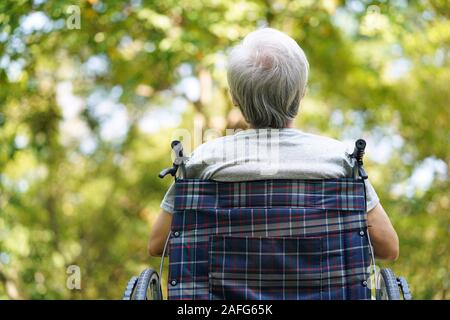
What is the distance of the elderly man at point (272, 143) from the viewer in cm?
176

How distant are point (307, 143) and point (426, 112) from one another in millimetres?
4591

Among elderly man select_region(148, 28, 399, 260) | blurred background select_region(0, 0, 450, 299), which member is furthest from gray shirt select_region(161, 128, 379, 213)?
blurred background select_region(0, 0, 450, 299)

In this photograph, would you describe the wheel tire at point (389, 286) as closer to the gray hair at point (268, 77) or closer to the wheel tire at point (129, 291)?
the gray hair at point (268, 77)

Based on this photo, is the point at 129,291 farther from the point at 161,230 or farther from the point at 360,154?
the point at 360,154

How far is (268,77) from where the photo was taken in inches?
70.2

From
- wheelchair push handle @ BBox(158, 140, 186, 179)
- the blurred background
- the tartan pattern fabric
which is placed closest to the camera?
the tartan pattern fabric

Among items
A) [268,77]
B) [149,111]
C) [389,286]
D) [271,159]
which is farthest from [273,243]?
[149,111]

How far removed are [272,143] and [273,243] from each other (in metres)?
0.27

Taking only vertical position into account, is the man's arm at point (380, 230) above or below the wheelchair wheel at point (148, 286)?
above

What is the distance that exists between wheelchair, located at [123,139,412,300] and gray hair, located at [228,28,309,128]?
0.20 metres

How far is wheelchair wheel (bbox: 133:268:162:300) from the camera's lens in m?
1.74

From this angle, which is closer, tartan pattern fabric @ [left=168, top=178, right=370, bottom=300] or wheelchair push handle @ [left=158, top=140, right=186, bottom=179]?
tartan pattern fabric @ [left=168, top=178, right=370, bottom=300]

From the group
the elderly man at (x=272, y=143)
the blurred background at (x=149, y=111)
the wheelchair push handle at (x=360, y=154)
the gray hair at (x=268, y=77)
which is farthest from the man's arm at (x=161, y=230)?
the blurred background at (x=149, y=111)

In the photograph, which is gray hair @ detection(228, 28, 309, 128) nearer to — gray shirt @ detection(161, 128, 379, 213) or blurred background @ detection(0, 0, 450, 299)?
gray shirt @ detection(161, 128, 379, 213)
